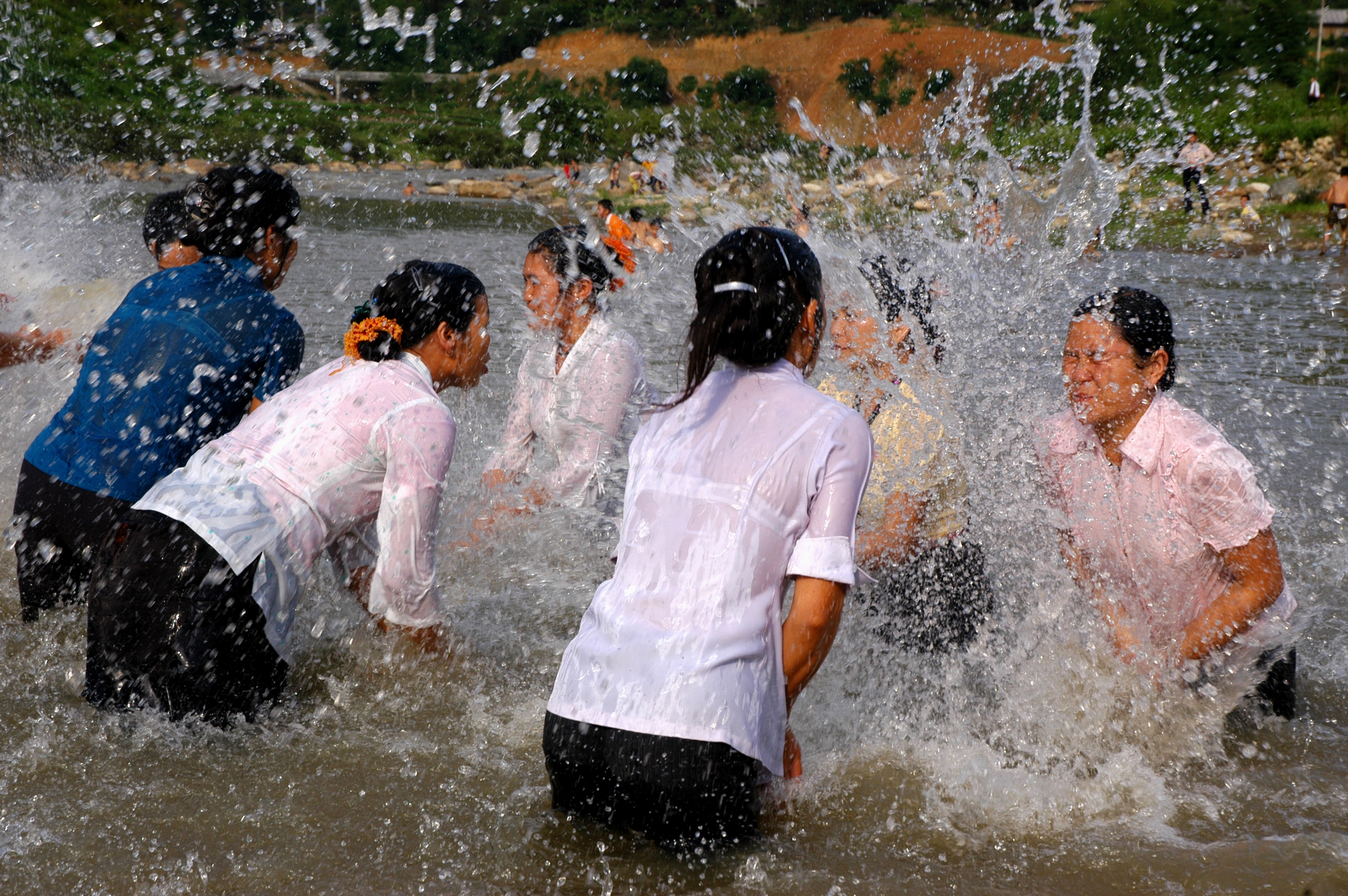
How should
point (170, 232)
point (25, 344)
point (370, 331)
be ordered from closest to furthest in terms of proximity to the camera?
point (370, 331), point (170, 232), point (25, 344)

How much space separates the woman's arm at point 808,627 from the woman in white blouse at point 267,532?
1043 mm

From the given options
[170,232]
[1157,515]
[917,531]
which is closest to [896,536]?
[917,531]

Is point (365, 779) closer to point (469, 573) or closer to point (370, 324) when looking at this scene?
point (370, 324)

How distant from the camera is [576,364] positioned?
4.11m

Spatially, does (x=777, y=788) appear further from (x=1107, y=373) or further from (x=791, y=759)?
(x=1107, y=373)

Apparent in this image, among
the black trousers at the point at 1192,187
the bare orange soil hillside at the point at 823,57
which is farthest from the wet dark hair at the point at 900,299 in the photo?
the bare orange soil hillside at the point at 823,57

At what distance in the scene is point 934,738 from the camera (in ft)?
10.5

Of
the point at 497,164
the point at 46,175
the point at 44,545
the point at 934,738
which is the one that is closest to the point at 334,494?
the point at 44,545

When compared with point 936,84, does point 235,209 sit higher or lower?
lower

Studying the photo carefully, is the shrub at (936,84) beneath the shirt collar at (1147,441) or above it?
above

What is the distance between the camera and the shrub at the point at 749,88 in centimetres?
7688

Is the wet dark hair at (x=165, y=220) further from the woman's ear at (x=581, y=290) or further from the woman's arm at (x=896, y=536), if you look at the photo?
the woman's arm at (x=896, y=536)

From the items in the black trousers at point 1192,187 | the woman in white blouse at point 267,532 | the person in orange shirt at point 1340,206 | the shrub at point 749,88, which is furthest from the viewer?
the shrub at point 749,88

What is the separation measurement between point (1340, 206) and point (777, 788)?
20.7m
